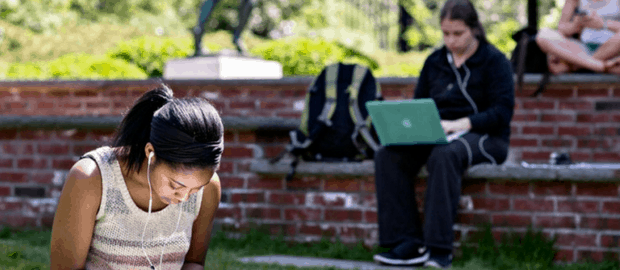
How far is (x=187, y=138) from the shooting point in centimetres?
174

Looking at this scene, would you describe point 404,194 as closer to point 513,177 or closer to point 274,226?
point 513,177

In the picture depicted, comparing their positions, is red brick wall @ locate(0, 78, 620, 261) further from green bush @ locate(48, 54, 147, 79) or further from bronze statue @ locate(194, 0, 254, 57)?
green bush @ locate(48, 54, 147, 79)

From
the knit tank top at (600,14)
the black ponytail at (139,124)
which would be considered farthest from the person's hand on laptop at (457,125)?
the black ponytail at (139,124)

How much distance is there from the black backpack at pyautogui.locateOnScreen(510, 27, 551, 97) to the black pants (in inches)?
35.4

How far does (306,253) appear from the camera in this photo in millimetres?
3928

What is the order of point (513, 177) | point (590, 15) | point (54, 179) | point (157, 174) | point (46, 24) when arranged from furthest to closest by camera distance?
point (46, 24)
point (54, 179)
point (590, 15)
point (513, 177)
point (157, 174)

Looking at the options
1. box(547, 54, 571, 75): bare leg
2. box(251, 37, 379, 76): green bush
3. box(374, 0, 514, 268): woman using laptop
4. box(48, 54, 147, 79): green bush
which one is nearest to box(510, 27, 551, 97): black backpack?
box(547, 54, 571, 75): bare leg

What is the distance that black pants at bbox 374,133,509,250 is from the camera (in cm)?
343

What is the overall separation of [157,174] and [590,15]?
11.5ft

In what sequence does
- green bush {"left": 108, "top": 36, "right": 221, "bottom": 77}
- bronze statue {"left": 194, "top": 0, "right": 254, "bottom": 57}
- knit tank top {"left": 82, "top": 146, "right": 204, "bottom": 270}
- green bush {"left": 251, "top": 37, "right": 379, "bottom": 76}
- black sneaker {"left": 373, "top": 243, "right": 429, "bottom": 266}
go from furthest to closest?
green bush {"left": 108, "top": 36, "right": 221, "bottom": 77} → green bush {"left": 251, "top": 37, "right": 379, "bottom": 76} → bronze statue {"left": 194, "top": 0, "right": 254, "bottom": 57} → black sneaker {"left": 373, "top": 243, "right": 429, "bottom": 266} → knit tank top {"left": 82, "top": 146, "right": 204, "bottom": 270}

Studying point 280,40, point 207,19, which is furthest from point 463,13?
point 280,40

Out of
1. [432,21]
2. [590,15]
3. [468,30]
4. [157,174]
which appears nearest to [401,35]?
[432,21]

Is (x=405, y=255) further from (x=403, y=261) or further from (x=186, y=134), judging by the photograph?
(x=186, y=134)

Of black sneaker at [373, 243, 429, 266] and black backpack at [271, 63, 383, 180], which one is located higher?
black backpack at [271, 63, 383, 180]
